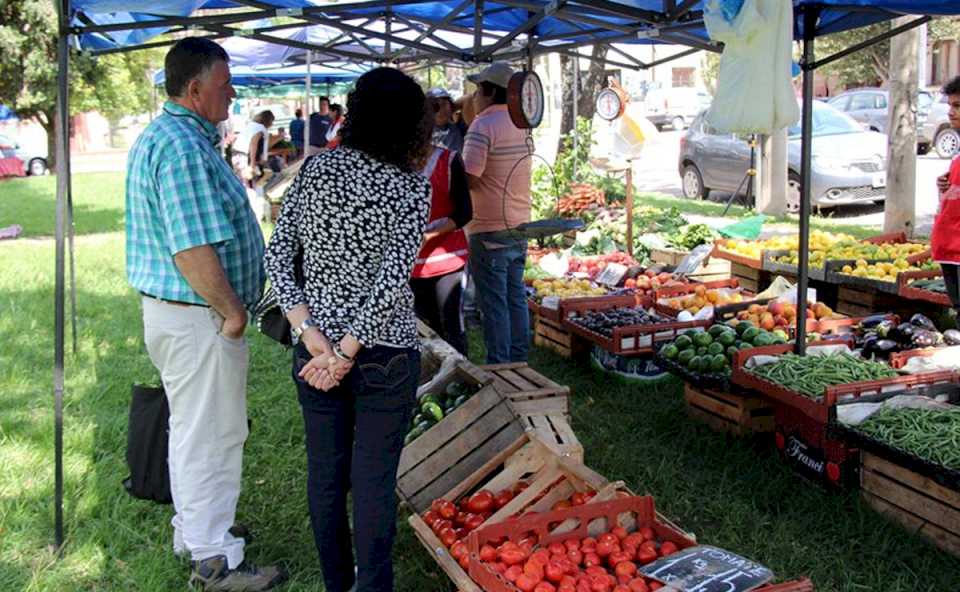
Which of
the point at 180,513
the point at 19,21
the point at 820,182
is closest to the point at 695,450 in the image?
the point at 180,513

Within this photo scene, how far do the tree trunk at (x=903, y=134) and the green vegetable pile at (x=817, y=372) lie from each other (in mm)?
5728

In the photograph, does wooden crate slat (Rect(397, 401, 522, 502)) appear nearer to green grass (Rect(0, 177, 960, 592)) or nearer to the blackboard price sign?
green grass (Rect(0, 177, 960, 592))

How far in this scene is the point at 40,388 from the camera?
19.3ft

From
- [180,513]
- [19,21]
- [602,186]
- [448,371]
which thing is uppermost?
[19,21]

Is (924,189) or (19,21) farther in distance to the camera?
(19,21)

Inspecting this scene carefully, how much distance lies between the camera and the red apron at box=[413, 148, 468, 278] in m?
4.49

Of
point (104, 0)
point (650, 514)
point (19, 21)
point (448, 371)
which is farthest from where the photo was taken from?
point (19, 21)

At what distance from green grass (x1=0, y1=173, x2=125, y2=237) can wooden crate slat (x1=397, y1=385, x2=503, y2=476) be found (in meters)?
8.21

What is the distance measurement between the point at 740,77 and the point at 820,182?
33.7 feet

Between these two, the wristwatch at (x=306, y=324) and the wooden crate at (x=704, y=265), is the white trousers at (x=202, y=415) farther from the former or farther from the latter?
the wooden crate at (x=704, y=265)

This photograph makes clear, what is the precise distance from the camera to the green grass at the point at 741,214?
1090cm

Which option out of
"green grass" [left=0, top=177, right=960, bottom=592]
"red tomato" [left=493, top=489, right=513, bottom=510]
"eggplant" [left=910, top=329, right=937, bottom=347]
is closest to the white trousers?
"green grass" [left=0, top=177, right=960, bottom=592]

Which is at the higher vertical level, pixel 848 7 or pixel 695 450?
pixel 848 7

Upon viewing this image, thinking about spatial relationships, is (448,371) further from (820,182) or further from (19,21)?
(19,21)
